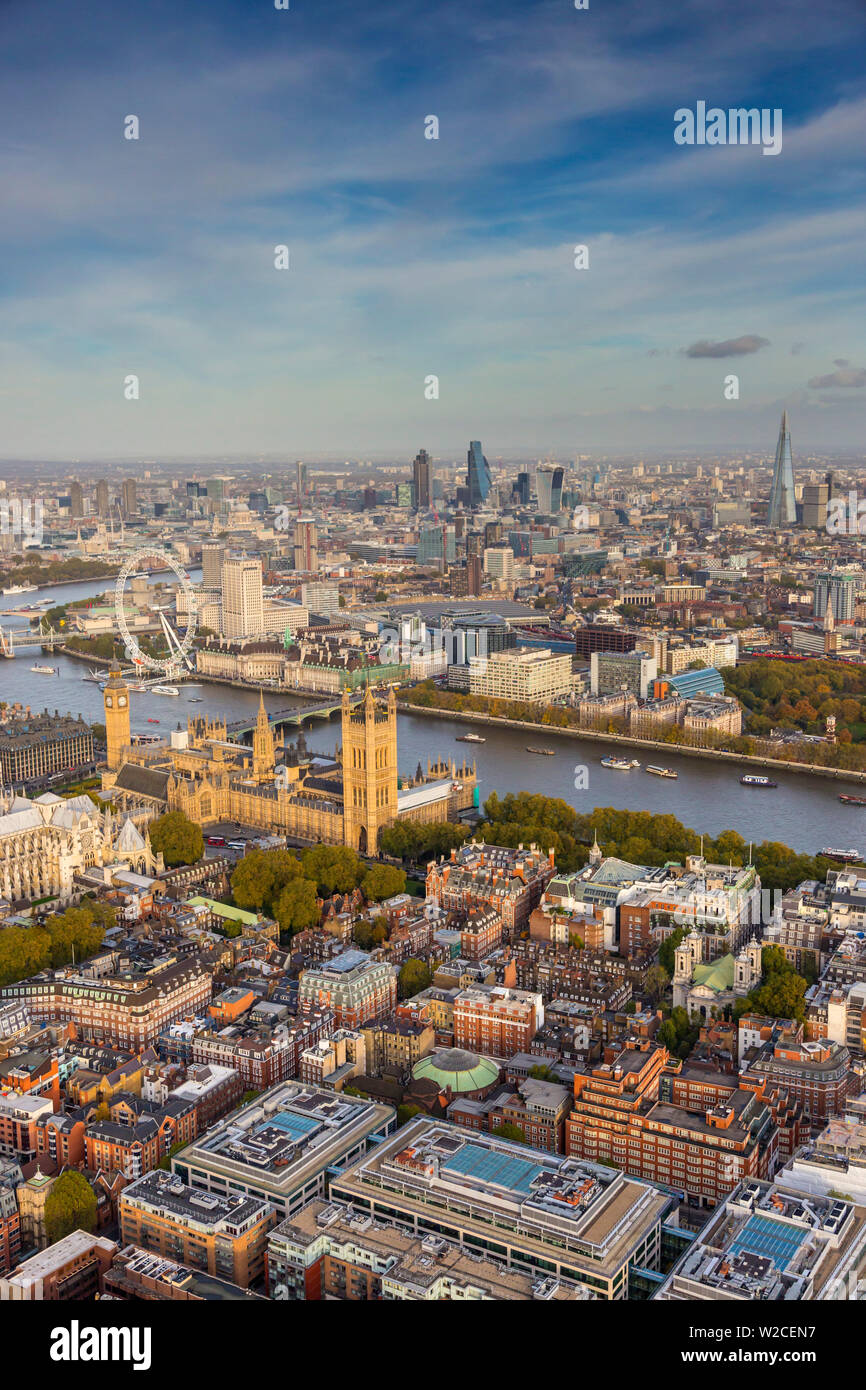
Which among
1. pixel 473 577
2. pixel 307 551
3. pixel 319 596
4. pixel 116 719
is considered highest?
pixel 307 551

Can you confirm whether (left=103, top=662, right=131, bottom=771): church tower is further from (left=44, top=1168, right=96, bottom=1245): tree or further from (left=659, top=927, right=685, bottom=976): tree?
(left=44, top=1168, right=96, bottom=1245): tree

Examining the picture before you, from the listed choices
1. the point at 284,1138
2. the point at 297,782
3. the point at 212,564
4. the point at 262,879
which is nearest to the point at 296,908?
the point at 262,879

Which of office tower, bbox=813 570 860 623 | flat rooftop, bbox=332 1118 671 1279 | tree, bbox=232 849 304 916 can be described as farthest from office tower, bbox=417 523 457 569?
flat rooftop, bbox=332 1118 671 1279

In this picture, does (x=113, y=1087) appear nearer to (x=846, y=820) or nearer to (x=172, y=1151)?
(x=172, y=1151)

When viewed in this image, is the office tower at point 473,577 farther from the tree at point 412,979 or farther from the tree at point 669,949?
the tree at point 412,979

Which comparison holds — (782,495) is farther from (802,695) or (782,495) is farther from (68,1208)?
(68,1208)
